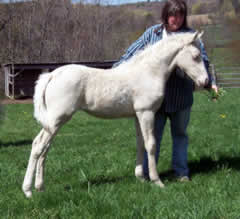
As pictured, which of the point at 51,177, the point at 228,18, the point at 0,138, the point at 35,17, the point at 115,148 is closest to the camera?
the point at 51,177

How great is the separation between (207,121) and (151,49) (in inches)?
265

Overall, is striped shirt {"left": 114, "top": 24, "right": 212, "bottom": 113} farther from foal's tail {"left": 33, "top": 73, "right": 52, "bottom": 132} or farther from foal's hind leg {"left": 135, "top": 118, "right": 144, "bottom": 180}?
foal's tail {"left": 33, "top": 73, "right": 52, "bottom": 132}

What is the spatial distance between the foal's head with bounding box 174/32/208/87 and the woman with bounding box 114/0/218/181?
295 millimetres

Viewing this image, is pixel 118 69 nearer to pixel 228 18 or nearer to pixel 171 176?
pixel 171 176

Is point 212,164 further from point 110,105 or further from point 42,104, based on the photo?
point 42,104

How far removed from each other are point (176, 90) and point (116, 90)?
1.06 metres

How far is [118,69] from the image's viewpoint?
4.61 m

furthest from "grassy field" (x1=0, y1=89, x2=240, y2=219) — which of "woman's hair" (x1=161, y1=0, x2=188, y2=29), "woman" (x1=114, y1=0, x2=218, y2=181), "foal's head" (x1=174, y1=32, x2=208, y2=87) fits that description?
"woman's hair" (x1=161, y1=0, x2=188, y2=29)

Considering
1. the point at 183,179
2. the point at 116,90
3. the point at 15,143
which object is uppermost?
the point at 116,90

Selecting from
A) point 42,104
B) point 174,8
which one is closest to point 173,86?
point 174,8

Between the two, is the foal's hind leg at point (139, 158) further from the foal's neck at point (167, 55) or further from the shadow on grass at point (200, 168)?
the foal's neck at point (167, 55)

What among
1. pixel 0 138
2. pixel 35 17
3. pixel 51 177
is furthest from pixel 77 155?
pixel 35 17

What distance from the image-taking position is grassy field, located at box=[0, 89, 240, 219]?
3.59 m

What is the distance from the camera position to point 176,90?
200 inches
